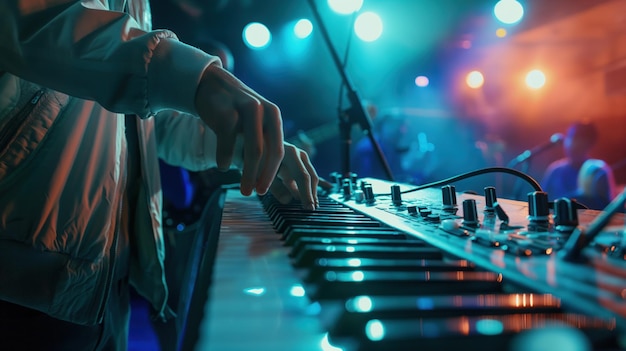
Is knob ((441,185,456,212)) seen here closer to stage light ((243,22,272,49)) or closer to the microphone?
the microphone

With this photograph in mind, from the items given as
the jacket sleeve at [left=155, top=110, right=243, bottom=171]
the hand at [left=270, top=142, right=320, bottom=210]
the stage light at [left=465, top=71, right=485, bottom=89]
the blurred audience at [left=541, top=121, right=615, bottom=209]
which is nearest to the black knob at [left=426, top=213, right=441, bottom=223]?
A: the hand at [left=270, top=142, right=320, bottom=210]

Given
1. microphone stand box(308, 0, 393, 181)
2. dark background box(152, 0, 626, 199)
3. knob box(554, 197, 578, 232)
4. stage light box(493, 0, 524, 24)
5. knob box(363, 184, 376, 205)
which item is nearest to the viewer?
knob box(554, 197, 578, 232)

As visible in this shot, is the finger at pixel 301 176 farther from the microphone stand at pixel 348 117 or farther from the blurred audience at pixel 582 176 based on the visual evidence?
the blurred audience at pixel 582 176

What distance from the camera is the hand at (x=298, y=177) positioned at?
29.9 inches

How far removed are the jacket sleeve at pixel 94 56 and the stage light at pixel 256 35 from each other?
179 inches

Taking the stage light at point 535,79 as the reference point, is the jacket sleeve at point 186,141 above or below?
below

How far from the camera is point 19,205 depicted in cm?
68

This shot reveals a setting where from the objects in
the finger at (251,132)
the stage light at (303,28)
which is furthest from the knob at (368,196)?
the stage light at (303,28)

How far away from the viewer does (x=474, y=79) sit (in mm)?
5652

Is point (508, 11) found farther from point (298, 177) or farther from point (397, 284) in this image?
point (397, 284)

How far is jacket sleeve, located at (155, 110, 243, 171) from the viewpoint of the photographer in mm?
1120

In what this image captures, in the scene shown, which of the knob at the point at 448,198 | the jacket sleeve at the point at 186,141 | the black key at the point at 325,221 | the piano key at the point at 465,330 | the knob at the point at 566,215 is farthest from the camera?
the jacket sleeve at the point at 186,141

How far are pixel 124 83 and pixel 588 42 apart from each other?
5.02 meters

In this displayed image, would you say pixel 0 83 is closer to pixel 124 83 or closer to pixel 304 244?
pixel 124 83
